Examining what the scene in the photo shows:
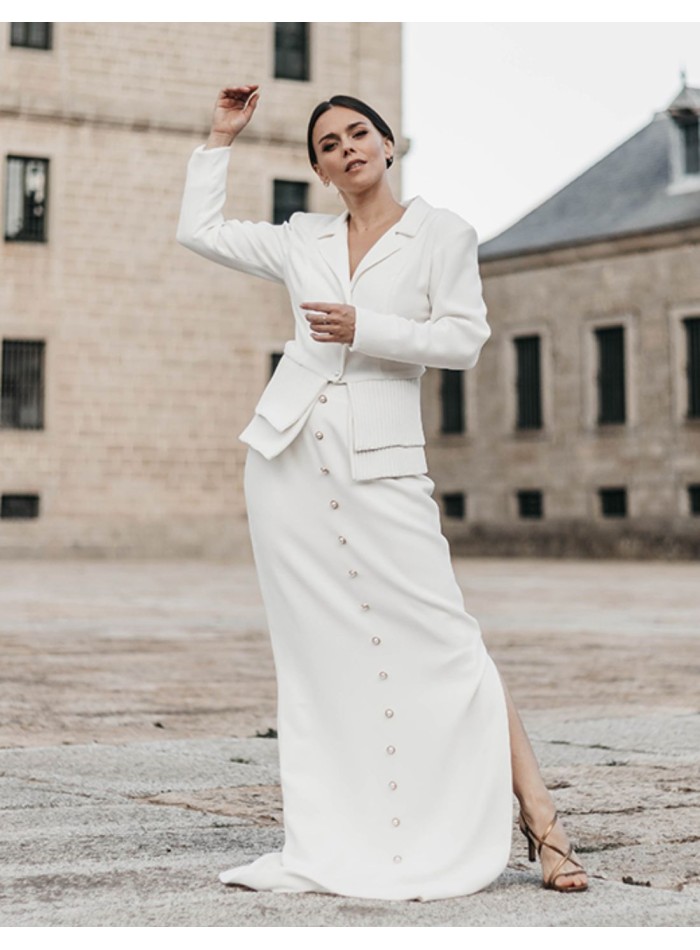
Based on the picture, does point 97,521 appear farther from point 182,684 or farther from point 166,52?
point 182,684

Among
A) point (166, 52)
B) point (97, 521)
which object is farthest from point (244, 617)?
point (166, 52)

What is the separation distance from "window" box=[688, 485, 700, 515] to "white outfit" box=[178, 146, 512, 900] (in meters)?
28.2

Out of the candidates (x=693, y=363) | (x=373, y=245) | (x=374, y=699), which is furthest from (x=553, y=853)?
(x=693, y=363)

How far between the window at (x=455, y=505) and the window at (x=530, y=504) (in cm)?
168

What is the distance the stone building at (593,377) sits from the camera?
32094mm

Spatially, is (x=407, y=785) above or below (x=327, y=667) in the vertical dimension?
below

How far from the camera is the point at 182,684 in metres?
8.31

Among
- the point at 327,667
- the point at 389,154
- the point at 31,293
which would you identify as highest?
the point at 31,293

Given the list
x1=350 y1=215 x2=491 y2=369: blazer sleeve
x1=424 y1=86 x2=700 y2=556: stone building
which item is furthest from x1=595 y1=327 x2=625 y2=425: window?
x1=350 y1=215 x2=491 y2=369: blazer sleeve

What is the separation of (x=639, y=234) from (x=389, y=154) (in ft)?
96.3

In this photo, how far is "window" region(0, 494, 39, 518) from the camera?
1078 inches

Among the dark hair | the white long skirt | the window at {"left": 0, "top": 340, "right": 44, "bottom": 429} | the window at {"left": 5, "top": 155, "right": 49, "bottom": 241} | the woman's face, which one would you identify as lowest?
the white long skirt

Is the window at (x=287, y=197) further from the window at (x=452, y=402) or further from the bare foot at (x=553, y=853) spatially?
the bare foot at (x=553, y=853)

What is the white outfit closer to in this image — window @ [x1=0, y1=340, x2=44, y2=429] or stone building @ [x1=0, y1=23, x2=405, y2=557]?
stone building @ [x1=0, y1=23, x2=405, y2=557]
